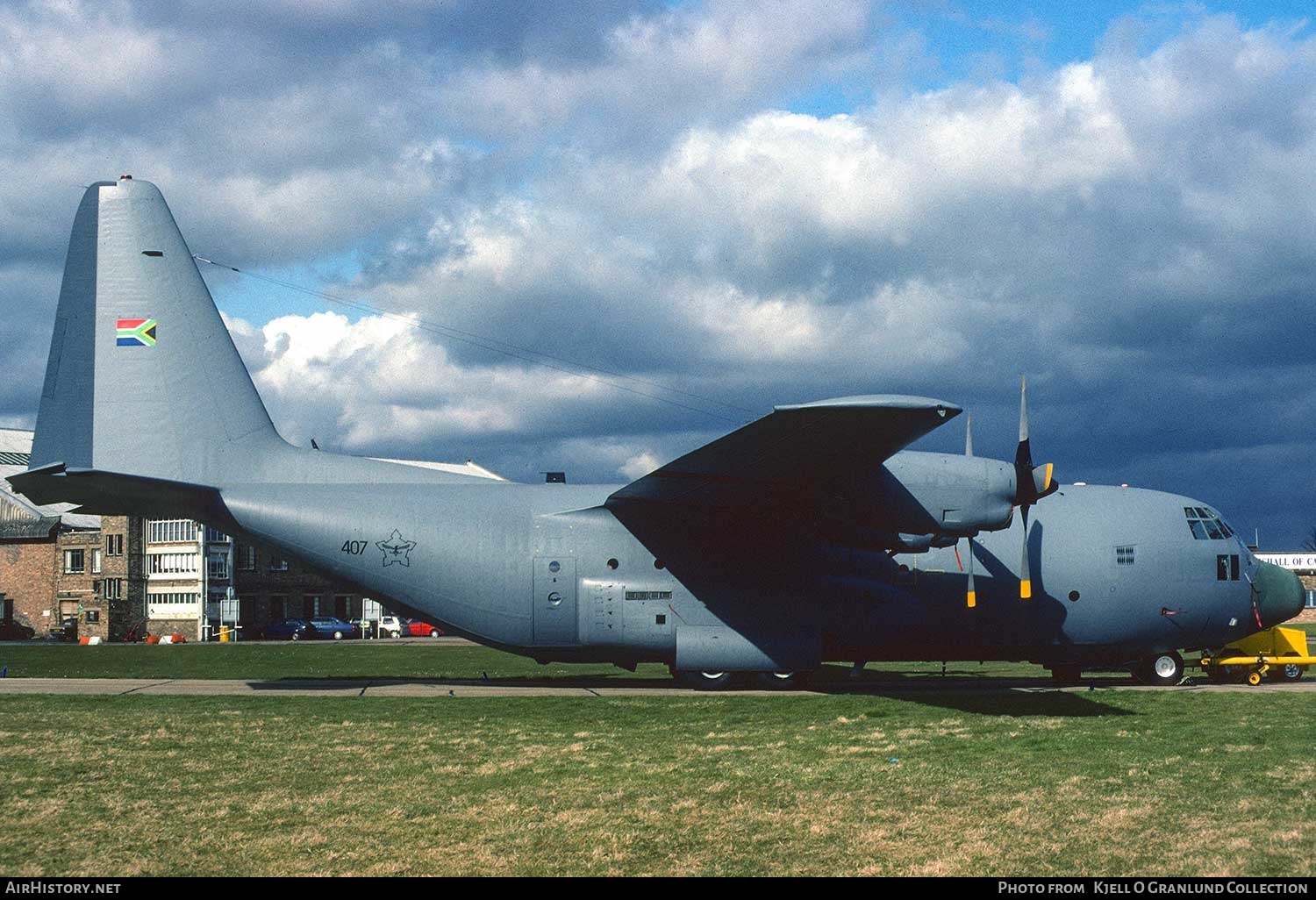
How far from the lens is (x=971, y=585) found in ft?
73.5

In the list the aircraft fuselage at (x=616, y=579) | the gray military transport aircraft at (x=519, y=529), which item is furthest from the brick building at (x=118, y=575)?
the aircraft fuselage at (x=616, y=579)

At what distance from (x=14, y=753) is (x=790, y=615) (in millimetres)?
13526

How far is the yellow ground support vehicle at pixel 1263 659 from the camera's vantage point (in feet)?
84.3

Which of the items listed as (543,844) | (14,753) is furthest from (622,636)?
(543,844)

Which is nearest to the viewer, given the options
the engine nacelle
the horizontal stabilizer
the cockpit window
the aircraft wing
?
the aircraft wing

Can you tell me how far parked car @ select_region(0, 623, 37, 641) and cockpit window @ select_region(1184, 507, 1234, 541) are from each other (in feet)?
253

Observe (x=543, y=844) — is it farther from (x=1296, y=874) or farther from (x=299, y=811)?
(x=1296, y=874)

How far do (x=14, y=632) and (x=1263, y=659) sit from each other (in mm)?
78680

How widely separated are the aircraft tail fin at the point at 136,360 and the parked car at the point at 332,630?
58298 mm

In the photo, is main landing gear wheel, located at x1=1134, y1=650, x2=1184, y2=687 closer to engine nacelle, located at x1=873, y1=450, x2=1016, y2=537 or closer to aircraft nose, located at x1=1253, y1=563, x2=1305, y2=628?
aircraft nose, located at x1=1253, y1=563, x2=1305, y2=628

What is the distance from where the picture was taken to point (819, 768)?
1431 cm

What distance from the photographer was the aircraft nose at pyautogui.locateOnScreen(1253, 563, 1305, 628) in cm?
2533

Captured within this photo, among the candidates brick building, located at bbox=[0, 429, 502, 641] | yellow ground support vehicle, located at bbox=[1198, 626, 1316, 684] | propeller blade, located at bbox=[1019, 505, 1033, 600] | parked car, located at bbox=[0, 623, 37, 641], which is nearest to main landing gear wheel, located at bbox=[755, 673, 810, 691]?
propeller blade, located at bbox=[1019, 505, 1033, 600]

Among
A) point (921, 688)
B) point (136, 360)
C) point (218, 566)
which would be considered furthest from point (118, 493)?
point (218, 566)
